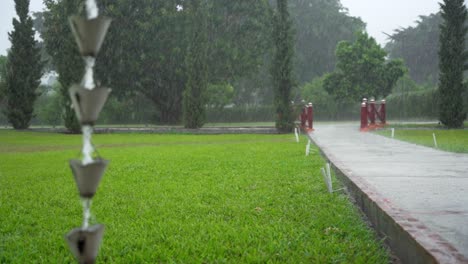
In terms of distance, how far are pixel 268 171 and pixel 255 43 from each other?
1154 inches

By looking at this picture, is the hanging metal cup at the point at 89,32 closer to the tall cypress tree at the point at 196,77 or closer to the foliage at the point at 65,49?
the foliage at the point at 65,49

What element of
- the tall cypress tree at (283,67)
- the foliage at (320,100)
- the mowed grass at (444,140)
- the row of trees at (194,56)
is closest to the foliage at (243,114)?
the row of trees at (194,56)

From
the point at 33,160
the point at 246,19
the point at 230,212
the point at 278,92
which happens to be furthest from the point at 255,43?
the point at 230,212

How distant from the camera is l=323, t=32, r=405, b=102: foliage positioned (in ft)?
118

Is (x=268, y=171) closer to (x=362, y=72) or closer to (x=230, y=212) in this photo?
(x=230, y=212)

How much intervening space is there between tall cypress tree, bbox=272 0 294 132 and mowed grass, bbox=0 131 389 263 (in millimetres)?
15317

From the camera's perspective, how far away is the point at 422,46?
4956 cm

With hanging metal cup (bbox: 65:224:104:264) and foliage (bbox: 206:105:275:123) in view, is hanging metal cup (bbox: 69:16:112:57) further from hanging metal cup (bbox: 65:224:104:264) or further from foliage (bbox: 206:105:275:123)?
foliage (bbox: 206:105:275:123)

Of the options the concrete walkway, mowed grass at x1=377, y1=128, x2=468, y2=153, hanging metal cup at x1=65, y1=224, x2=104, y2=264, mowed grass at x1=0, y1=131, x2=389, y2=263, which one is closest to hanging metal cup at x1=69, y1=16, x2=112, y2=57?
hanging metal cup at x1=65, y1=224, x2=104, y2=264

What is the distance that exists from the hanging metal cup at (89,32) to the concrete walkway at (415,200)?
2041 millimetres

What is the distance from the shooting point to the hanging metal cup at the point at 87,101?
1.50 m

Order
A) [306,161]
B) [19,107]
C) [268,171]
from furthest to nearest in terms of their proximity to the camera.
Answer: [19,107] → [306,161] → [268,171]

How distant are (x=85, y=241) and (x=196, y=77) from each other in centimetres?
2414

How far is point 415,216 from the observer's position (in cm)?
383
